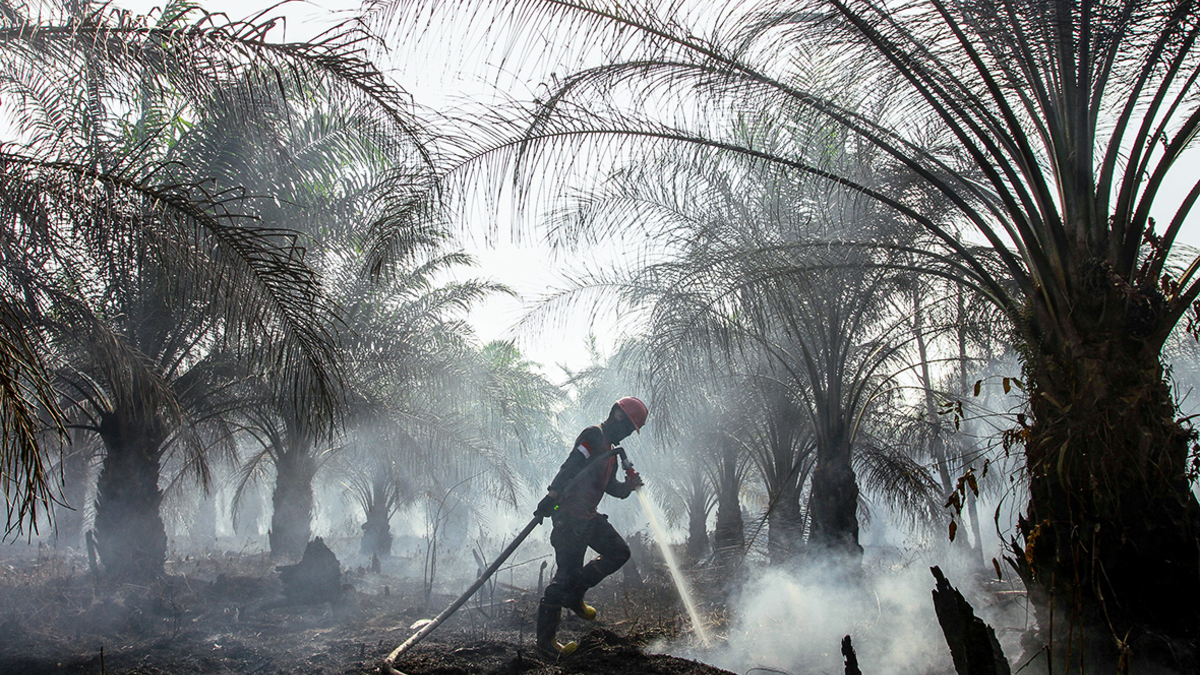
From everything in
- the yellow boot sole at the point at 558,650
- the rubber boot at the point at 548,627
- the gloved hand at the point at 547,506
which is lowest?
the yellow boot sole at the point at 558,650

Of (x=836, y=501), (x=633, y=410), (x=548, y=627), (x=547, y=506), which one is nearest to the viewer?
(x=548, y=627)

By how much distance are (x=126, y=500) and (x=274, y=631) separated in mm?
3174

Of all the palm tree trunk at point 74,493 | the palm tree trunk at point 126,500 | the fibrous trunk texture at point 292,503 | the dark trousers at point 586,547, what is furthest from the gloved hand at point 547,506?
the palm tree trunk at point 74,493

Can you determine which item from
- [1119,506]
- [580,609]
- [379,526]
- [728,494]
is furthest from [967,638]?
[379,526]

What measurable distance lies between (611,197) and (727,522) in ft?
27.9

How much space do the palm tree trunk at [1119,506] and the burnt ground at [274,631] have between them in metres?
1.97

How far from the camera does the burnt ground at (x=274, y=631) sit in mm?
4496

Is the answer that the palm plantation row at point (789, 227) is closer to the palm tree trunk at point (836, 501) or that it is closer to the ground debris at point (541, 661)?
the palm tree trunk at point (836, 501)

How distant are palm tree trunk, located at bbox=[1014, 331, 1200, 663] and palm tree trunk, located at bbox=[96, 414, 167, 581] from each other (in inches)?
360

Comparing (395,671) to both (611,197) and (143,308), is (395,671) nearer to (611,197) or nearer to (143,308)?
(611,197)

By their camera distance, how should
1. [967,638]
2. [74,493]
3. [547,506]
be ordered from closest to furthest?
1. [967,638]
2. [547,506]
3. [74,493]

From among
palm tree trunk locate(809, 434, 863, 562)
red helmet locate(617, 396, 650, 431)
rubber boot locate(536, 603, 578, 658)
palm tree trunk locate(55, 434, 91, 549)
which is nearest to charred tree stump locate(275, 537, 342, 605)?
rubber boot locate(536, 603, 578, 658)

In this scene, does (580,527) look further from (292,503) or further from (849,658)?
(292,503)

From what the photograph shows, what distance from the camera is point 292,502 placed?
39.3 ft
